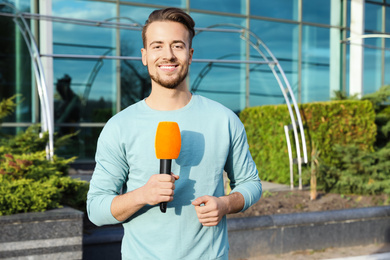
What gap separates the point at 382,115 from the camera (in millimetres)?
8680

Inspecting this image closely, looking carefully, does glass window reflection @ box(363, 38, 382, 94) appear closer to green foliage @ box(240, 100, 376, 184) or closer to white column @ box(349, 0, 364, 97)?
Answer: white column @ box(349, 0, 364, 97)

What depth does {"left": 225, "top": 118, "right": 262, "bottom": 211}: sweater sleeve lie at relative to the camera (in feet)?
5.67

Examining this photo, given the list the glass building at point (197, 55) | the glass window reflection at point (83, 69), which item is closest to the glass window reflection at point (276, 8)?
the glass building at point (197, 55)

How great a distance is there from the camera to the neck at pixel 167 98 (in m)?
1.69

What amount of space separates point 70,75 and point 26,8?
1.77 metres

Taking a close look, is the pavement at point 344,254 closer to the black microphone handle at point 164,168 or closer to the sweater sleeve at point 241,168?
the sweater sleeve at point 241,168

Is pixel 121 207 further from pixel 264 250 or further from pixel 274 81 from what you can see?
pixel 274 81

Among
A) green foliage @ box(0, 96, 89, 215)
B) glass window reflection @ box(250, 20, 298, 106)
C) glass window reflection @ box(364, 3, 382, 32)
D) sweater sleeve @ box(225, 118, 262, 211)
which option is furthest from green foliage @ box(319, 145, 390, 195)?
glass window reflection @ box(364, 3, 382, 32)

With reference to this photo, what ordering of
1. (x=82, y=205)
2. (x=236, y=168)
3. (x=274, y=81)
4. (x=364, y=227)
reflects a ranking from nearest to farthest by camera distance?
1. (x=236, y=168)
2. (x=82, y=205)
3. (x=364, y=227)
4. (x=274, y=81)

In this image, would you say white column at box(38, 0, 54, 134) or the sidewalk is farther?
white column at box(38, 0, 54, 134)

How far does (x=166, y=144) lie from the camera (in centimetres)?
146

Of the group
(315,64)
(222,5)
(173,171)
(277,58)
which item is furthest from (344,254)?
(315,64)

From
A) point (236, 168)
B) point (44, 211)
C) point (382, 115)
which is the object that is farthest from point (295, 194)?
point (236, 168)

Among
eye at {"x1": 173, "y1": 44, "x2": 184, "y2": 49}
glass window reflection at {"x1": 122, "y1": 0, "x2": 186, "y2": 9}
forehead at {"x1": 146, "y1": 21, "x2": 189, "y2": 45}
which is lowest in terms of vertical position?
eye at {"x1": 173, "y1": 44, "x2": 184, "y2": 49}
